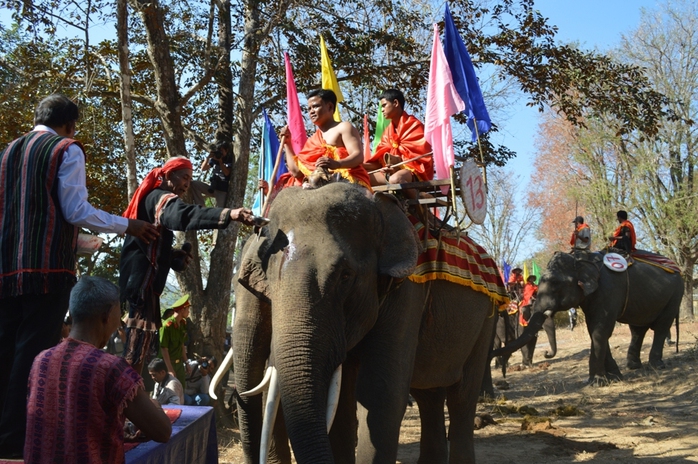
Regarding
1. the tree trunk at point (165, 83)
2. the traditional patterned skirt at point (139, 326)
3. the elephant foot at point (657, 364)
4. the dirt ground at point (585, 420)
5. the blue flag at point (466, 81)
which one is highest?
the tree trunk at point (165, 83)

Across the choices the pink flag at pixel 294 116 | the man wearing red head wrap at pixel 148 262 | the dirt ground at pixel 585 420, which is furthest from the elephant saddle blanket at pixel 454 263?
the pink flag at pixel 294 116

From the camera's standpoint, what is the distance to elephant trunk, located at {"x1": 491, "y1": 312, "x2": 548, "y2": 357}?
12141mm

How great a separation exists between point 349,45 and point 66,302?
780 centimetres

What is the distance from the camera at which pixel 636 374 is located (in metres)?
15.1

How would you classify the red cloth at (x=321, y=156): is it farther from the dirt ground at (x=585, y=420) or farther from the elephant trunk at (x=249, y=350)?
the dirt ground at (x=585, y=420)

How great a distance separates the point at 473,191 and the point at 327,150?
49.5 inches

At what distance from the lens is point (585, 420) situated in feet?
35.1

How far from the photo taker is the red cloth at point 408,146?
21.9 ft

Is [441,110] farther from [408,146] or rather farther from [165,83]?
[165,83]

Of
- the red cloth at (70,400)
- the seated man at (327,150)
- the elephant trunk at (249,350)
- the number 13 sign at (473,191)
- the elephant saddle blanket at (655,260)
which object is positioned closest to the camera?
the red cloth at (70,400)

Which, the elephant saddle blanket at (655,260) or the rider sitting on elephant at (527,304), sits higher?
the elephant saddle blanket at (655,260)

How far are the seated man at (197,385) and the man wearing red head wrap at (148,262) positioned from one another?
4.19 m

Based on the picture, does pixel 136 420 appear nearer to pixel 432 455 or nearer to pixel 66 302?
pixel 66 302

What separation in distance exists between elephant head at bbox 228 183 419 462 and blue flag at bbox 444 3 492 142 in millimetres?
2791
